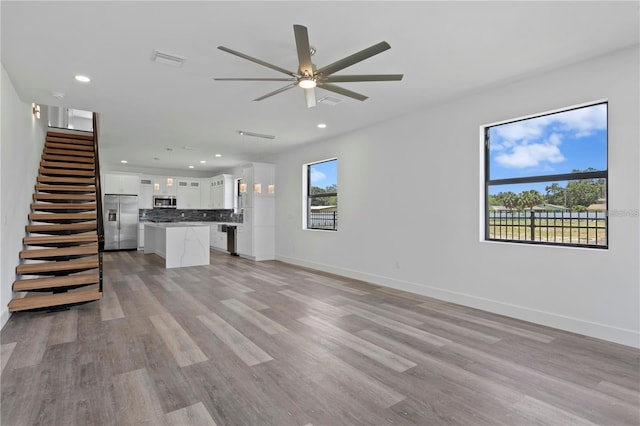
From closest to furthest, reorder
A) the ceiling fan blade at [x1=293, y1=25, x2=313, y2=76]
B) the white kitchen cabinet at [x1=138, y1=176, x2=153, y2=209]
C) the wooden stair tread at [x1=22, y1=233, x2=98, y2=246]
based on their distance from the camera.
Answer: the ceiling fan blade at [x1=293, y1=25, x2=313, y2=76] → the wooden stair tread at [x1=22, y1=233, x2=98, y2=246] → the white kitchen cabinet at [x1=138, y1=176, x2=153, y2=209]

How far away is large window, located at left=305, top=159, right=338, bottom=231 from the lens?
669cm

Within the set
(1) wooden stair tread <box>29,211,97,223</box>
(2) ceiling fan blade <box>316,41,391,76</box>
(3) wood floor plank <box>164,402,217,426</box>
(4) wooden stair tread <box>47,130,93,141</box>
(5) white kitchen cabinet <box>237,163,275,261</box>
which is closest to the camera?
(3) wood floor plank <box>164,402,217,426</box>

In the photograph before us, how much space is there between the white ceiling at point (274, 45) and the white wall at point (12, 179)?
0.30 m

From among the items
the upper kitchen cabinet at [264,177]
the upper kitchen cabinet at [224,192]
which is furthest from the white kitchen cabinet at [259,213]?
the upper kitchen cabinet at [224,192]

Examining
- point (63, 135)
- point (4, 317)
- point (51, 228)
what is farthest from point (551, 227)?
point (63, 135)

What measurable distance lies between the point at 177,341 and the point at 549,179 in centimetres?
428

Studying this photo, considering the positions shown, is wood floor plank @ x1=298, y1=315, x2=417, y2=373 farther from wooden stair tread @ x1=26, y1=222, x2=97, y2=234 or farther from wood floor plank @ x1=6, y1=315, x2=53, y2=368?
wooden stair tread @ x1=26, y1=222, x2=97, y2=234

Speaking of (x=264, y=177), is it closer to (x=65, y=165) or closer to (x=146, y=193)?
(x=65, y=165)

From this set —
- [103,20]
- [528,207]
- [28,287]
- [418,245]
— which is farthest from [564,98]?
[28,287]

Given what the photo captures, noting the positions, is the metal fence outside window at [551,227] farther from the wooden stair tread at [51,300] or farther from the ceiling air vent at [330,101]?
the wooden stair tread at [51,300]

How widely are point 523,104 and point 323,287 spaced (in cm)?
371

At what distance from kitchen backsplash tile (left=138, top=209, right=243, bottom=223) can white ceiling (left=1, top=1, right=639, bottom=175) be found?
21.3ft

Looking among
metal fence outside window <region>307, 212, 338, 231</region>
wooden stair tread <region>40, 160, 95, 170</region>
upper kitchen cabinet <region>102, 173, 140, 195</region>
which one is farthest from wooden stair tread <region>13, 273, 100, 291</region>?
upper kitchen cabinet <region>102, 173, 140, 195</region>

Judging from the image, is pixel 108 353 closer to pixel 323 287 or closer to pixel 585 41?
pixel 323 287
